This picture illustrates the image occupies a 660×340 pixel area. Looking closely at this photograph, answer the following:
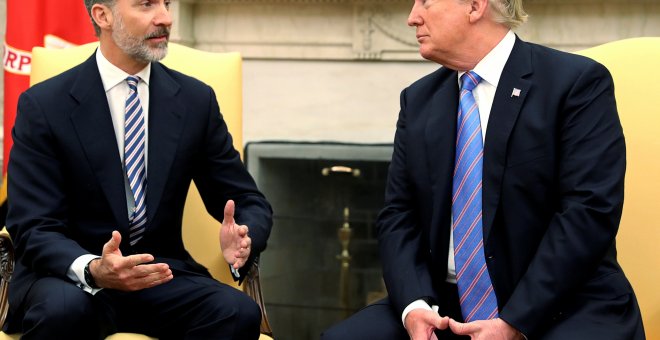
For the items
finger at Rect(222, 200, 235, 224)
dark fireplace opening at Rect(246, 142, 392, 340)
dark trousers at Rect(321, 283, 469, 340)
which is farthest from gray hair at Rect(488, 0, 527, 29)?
dark fireplace opening at Rect(246, 142, 392, 340)

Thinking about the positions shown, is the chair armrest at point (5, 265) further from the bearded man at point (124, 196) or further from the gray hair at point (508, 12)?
Result: the gray hair at point (508, 12)

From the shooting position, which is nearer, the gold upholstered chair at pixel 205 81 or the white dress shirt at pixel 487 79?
the white dress shirt at pixel 487 79

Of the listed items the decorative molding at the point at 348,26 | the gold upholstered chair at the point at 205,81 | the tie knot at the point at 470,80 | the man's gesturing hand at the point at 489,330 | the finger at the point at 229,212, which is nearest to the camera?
the man's gesturing hand at the point at 489,330

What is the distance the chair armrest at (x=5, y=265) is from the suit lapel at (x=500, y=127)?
1.21m

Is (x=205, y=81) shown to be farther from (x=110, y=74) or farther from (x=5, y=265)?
(x=5, y=265)

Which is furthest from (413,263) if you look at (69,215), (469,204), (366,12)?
(366,12)

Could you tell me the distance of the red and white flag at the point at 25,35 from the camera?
13.6 ft

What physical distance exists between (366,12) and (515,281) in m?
1.94

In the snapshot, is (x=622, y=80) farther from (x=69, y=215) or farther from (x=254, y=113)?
(x=254, y=113)

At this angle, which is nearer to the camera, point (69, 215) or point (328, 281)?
point (69, 215)

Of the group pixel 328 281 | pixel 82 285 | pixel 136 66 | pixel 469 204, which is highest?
pixel 136 66

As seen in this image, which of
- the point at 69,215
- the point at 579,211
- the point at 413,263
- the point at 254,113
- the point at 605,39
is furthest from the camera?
the point at 254,113

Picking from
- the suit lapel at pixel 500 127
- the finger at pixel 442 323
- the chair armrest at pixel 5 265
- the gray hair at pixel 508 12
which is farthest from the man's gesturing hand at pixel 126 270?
the gray hair at pixel 508 12

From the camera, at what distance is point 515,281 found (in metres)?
2.53
